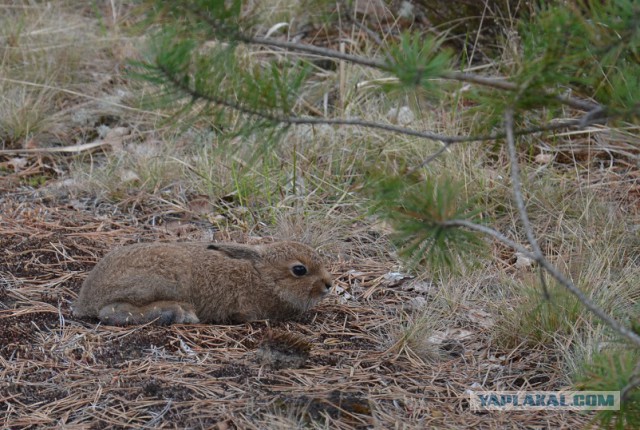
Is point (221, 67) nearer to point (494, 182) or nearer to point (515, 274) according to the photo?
point (515, 274)

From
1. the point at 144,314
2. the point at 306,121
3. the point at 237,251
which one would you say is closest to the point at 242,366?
the point at 144,314

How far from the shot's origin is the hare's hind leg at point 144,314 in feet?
14.3

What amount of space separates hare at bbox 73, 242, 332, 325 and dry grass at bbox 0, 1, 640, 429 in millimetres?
107

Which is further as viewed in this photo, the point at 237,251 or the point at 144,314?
the point at 237,251

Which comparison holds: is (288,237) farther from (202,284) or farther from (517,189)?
(517,189)

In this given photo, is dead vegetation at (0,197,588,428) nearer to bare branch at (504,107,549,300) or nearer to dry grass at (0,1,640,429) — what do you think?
dry grass at (0,1,640,429)

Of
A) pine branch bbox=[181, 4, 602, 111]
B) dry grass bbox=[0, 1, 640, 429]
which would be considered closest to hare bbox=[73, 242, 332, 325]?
dry grass bbox=[0, 1, 640, 429]

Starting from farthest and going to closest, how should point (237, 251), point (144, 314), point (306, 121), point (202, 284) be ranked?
point (237, 251) → point (202, 284) → point (144, 314) → point (306, 121)

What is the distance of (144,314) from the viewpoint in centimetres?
439

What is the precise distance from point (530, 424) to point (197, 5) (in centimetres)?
212

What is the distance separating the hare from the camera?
4.39 m

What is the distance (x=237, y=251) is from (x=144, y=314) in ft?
1.96

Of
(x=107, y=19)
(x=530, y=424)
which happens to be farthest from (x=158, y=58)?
(x=107, y=19)

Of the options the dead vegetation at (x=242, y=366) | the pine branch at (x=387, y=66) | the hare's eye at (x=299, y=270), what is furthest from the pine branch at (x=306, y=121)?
the hare's eye at (x=299, y=270)
